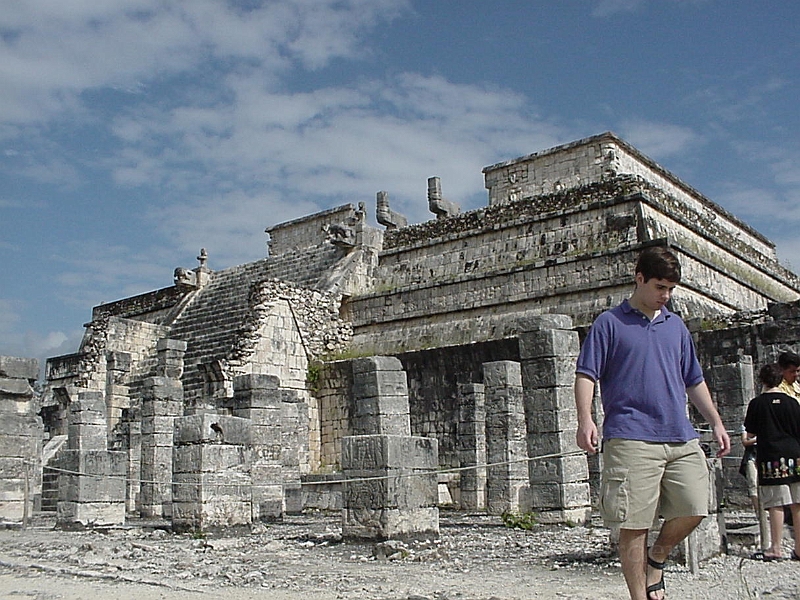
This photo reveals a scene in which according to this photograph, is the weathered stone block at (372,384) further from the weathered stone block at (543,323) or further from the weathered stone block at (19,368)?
the weathered stone block at (19,368)

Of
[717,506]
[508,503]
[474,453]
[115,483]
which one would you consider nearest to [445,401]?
[474,453]

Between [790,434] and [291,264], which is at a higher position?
[291,264]

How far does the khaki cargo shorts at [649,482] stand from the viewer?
431 cm

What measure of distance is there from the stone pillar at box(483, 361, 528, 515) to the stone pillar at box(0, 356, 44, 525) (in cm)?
642

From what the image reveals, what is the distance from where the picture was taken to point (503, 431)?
43.1 ft

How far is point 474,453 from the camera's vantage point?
48.0 feet

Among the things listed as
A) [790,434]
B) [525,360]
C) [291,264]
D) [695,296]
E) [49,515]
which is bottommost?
[49,515]

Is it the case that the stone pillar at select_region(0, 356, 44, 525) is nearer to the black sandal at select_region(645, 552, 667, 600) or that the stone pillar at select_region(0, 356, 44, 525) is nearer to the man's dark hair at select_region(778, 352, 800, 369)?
the man's dark hair at select_region(778, 352, 800, 369)

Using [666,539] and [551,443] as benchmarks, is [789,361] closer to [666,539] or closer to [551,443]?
[666,539]

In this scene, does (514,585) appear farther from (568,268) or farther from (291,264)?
(291,264)

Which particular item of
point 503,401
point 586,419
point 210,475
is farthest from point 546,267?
point 586,419

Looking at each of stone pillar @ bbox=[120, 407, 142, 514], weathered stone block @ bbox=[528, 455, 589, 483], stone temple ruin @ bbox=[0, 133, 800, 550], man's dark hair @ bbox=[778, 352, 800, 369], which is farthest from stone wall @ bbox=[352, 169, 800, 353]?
man's dark hair @ bbox=[778, 352, 800, 369]

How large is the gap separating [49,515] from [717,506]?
45.8ft

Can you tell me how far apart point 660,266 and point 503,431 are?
896cm
